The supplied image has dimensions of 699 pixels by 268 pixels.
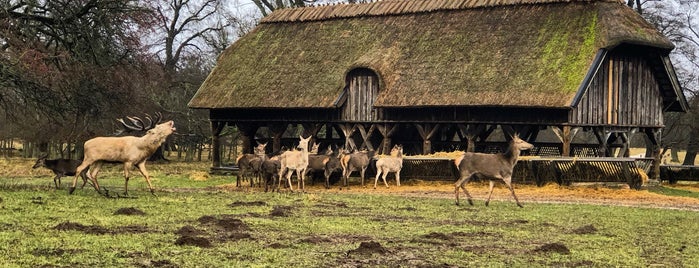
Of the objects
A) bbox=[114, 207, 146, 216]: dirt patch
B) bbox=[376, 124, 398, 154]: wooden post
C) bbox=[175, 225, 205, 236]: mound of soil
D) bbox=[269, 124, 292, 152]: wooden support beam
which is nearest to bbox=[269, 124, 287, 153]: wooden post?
bbox=[269, 124, 292, 152]: wooden support beam

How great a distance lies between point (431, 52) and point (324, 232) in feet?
68.9

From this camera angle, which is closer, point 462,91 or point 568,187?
point 568,187

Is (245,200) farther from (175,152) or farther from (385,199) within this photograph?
(175,152)

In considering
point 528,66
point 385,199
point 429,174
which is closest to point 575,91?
point 528,66

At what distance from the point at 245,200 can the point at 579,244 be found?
9800 mm

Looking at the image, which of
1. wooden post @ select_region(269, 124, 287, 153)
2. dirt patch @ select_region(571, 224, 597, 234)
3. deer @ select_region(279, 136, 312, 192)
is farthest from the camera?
wooden post @ select_region(269, 124, 287, 153)

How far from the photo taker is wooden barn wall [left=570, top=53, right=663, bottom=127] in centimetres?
3173

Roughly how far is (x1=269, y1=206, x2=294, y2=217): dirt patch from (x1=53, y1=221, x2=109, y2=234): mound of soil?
13.7ft

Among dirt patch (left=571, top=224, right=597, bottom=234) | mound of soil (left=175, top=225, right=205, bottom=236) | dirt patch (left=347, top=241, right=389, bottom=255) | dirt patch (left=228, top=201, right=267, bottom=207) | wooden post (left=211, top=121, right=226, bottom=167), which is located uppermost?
wooden post (left=211, top=121, right=226, bottom=167)

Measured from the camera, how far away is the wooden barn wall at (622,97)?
104 ft

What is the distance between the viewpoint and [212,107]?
38656mm

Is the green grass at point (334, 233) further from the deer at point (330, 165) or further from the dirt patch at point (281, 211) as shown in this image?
the deer at point (330, 165)

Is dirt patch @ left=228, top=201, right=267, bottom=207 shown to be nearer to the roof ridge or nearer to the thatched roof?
the thatched roof

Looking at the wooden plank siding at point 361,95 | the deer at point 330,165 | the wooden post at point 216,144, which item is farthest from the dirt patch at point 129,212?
the wooden post at point 216,144
